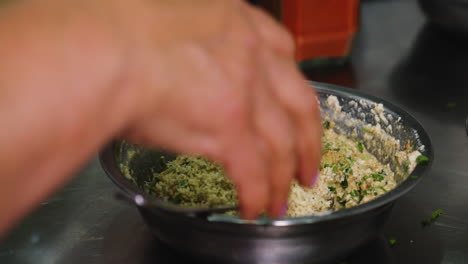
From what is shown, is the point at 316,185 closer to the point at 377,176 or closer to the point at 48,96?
the point at 377,176

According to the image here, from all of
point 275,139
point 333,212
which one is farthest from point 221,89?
point 333,212

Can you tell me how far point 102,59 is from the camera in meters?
0.41

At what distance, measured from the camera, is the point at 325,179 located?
0.97m

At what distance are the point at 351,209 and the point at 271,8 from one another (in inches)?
36.2

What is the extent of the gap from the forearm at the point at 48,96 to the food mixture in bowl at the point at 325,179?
1.61 ft

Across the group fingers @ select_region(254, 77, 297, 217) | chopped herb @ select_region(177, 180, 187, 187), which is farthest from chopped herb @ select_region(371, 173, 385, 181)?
fingers @ select_region(254, 77, 297, 217)

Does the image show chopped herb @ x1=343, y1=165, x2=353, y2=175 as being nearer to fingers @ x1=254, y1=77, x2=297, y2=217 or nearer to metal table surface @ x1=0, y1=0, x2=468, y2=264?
metal table surface @ x1=0, y1=0, x2=468, y2=264

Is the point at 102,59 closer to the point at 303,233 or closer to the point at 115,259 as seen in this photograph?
the point at 303,233

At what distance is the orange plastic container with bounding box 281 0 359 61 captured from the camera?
1429 mm

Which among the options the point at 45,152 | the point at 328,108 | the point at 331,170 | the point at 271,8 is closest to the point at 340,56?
the point at 271,8

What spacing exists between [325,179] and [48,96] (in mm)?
662

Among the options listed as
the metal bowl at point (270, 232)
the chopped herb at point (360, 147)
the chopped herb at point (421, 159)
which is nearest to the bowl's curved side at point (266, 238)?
the metal bowl at point (270, 232)

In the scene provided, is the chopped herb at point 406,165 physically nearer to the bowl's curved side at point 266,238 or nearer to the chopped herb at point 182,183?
the bowl's curved side at point 266,238

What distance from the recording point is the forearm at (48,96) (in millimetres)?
370
